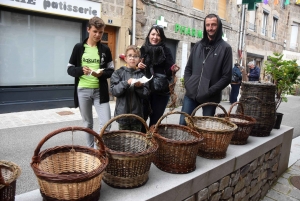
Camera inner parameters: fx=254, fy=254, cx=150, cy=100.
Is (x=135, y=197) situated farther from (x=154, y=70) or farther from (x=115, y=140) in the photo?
(x=154, y=70)

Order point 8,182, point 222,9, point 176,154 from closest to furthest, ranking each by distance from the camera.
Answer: point 8,182
point 176,154
point 222,9

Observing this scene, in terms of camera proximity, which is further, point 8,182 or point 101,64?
point 101,64

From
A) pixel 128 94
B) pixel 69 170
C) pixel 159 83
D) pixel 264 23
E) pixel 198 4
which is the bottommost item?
pixel 69 170

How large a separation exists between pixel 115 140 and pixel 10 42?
5.48m

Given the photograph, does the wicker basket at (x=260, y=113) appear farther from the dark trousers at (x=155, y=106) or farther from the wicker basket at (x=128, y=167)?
the wicker basket at (x=128, y=167)

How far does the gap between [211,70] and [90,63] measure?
4.54 ft

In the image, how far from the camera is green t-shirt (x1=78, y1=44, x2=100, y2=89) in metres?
2.92

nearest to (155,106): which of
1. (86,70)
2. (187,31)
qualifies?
(86,70)

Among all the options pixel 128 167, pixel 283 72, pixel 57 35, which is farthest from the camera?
pixel 57 35

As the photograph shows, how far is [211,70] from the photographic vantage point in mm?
2844

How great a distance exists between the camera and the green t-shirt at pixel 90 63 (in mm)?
2918

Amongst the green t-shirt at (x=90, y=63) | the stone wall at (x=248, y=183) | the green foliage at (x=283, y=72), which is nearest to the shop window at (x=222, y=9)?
the green foliage at (x=283, y=72)

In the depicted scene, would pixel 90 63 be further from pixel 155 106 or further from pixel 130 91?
pixel 155 106

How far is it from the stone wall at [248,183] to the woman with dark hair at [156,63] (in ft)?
3.52
